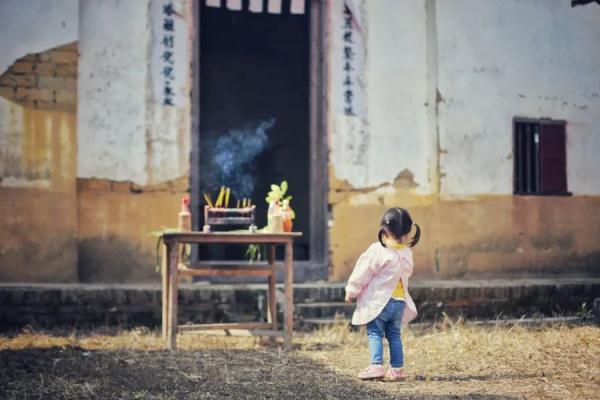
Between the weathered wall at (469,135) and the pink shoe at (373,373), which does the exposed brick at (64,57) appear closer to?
the weathered wall at (469,135)

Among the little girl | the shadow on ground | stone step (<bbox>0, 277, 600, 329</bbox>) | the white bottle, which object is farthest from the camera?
stone step (<bbox>0, 277, 600, 329</bbox>)

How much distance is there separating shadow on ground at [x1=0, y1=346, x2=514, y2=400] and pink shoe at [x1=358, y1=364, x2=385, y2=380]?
10cm

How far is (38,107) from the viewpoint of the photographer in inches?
319

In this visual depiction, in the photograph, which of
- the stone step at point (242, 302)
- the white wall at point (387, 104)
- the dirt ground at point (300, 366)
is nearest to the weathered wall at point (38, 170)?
the stone step at point (242, 302)

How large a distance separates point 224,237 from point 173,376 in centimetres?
146

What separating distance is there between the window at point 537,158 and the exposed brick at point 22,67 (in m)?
6.09

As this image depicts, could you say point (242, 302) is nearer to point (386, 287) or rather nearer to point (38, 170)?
point (38, 170)

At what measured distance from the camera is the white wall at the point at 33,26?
8.04 m

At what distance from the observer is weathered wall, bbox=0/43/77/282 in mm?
8000

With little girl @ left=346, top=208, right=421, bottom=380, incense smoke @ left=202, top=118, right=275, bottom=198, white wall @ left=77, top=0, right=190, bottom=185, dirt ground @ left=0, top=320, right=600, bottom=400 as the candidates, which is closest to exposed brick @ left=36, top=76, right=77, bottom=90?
white wall @ left=77, top=0, right=190, bottom=185

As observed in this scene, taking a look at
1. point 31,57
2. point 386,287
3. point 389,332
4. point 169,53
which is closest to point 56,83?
point 31,57

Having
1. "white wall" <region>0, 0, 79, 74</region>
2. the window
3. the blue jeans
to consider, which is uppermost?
"white wall" <region>0, 0, 79, 74</region>

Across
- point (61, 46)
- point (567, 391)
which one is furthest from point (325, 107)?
point (567, 391)

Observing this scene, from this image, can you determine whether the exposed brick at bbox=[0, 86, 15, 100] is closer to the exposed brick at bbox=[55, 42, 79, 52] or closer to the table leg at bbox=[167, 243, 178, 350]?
the exposed brick at bbox=[55, 42, 79, 52]
